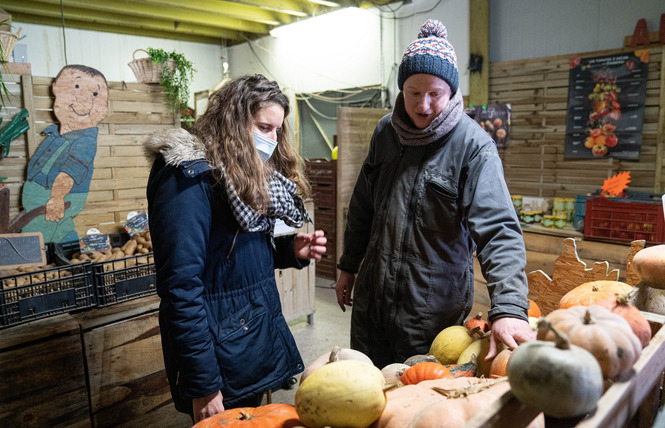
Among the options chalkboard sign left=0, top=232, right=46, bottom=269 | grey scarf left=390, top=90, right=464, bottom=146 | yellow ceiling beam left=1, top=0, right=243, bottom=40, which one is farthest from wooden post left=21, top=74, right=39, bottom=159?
yellow ceiling beam left=1, top=0, right=243, bottom=40

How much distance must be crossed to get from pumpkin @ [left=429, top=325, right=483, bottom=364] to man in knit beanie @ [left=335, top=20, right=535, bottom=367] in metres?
0.21

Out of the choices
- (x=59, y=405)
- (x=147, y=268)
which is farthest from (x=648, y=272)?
(x=59, y=405)

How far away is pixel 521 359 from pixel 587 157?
13.5ft

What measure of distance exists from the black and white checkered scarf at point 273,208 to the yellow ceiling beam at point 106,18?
21.2ft

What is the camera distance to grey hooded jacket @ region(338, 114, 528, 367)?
162cm

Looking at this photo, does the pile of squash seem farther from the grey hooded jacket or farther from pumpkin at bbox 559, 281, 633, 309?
the grey hooded jacket

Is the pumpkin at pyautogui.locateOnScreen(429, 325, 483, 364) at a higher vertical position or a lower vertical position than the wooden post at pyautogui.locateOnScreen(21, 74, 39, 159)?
lower

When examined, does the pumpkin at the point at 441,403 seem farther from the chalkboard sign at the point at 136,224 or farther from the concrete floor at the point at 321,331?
the chalkboard sign at the point at 136,224

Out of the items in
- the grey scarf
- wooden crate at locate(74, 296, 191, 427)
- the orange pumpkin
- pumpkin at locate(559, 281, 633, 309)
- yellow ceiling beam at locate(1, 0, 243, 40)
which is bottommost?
wooden crate at locate(74, 296, 191, 427)

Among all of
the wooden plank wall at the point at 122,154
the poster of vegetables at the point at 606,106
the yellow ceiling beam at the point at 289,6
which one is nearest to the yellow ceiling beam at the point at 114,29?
the yellow ceiling beam at the point at 289,6

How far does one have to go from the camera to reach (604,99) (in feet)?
13.5

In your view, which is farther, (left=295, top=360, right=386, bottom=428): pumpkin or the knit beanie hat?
the knit beanie hat

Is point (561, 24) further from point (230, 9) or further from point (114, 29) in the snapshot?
point (114, 29)

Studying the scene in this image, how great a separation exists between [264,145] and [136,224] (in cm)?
253
